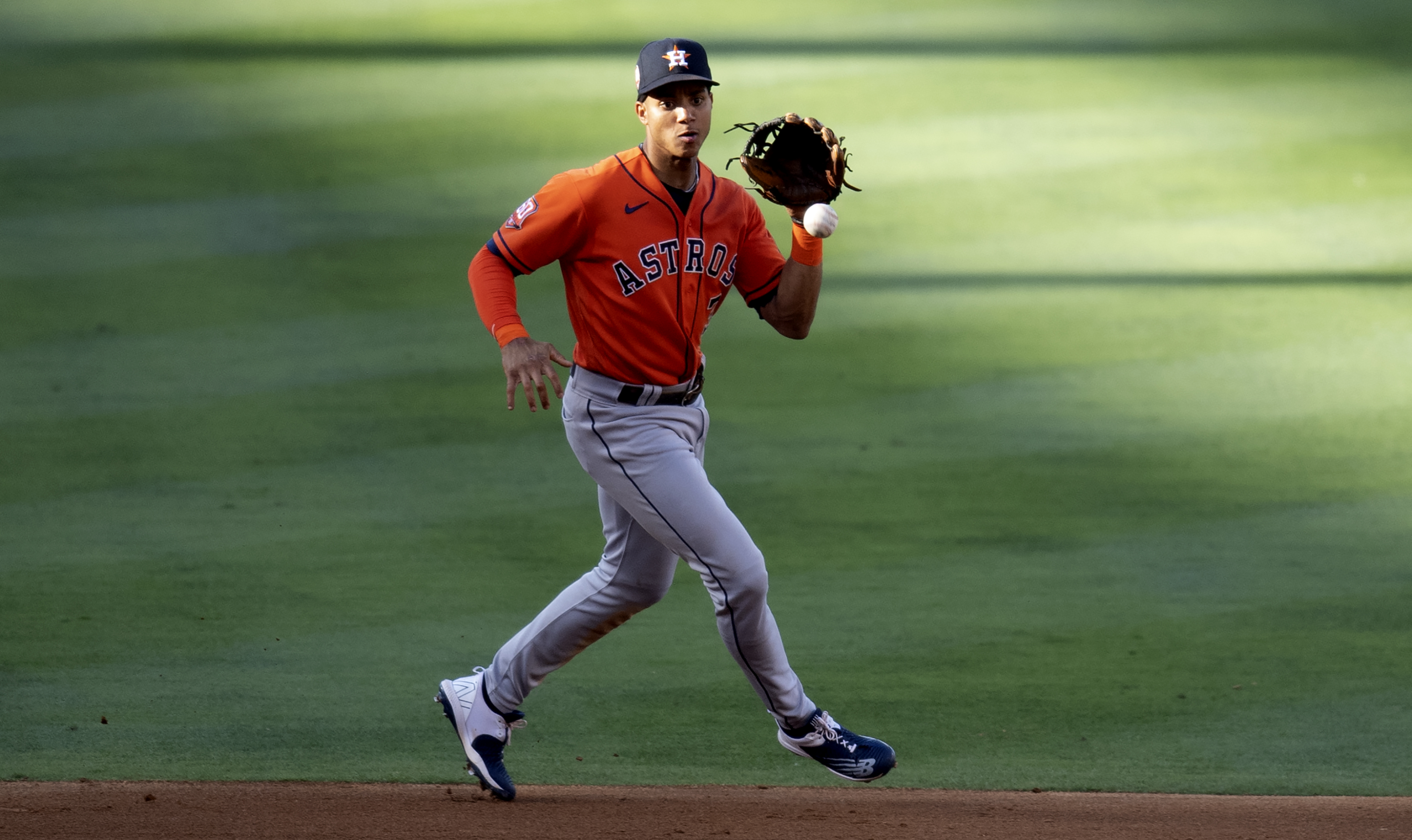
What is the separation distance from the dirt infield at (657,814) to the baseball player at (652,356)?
0.17 m

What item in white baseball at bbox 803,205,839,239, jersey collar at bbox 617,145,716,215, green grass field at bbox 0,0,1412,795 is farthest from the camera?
green grass field at bbox 0,0,1412,795

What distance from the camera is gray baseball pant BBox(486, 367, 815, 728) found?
3.95 meters

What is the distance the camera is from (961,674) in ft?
17.5

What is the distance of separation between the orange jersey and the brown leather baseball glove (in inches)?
5.4

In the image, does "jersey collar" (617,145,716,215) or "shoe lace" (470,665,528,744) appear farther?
"shoe lace" (470,665,528,744)

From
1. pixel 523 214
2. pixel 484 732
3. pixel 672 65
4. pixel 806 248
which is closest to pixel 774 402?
pixel 806 248

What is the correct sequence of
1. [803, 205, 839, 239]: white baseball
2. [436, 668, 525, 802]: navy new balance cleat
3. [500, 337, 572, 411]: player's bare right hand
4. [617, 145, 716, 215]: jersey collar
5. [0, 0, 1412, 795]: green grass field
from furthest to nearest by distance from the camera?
[0, 0, 1412, 795]: green grass field → [436, 668, 525, 802]: navy new balance cleat → [617, 145, 716, 215]: jersey collar → [803, 205, 839, 239]: white baseball → [500, 337, 572, 411]: player's bare right hand

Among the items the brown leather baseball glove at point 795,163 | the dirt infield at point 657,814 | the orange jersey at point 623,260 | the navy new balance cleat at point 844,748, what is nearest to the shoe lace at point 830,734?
A: the navy new balance cleat at point 844,748

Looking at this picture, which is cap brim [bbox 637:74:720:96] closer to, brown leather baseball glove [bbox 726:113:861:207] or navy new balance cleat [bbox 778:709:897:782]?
brown leather baseball glove [bbox 726:113:861:207]

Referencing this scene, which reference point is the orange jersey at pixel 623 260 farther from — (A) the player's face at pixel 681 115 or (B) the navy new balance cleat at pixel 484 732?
(B) the navy new balance cleat at pixel 484 732

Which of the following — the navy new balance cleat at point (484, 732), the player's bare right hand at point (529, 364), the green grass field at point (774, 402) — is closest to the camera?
the player's bare right hand at point (529, 364)

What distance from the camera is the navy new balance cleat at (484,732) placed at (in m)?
4.24

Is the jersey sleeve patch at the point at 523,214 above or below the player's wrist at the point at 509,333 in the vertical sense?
above

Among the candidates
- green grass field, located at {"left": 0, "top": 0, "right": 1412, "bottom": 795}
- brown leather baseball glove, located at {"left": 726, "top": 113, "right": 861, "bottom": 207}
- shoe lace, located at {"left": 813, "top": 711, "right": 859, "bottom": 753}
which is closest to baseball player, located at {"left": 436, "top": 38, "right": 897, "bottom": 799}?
shoe lace, located at {"left": 813, "top": 711, "right": 859, "bottom": 753}
